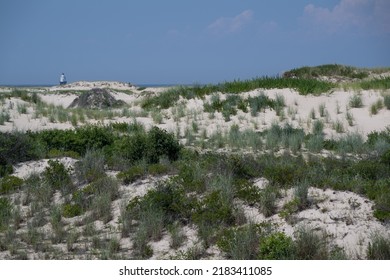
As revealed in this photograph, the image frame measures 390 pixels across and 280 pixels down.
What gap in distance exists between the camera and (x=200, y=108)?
65.2 ft

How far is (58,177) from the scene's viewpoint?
9.95 metres

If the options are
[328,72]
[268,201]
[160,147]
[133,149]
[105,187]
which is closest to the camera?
[268,201]

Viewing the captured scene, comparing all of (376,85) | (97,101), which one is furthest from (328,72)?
(97,101)

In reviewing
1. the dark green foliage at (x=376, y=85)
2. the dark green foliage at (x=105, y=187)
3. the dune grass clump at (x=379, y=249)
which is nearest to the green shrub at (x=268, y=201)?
the dune grass clump at (x=379, y=249)

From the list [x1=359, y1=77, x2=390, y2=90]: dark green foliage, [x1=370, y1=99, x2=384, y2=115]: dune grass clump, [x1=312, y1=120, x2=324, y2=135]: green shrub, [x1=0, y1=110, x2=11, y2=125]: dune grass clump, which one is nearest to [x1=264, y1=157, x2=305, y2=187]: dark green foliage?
[x1=312, y1=120, x2=324, y2=135]: green shrub

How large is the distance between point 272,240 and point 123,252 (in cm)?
211

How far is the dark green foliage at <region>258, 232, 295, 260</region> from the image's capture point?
6.05 metres

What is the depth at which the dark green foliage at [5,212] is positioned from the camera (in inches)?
310

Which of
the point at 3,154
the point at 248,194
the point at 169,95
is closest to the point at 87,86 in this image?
the point at 169,95

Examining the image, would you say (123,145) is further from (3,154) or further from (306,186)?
(306,186)

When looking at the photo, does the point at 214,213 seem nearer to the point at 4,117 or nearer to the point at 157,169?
the point at 157,169

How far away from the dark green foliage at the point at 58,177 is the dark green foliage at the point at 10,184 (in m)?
0.53

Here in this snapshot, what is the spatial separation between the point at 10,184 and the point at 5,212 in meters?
1.54

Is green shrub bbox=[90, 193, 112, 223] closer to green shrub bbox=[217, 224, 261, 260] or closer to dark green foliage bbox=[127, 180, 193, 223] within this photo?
dark green foliage bbox=[127, 180, 193, 223]
